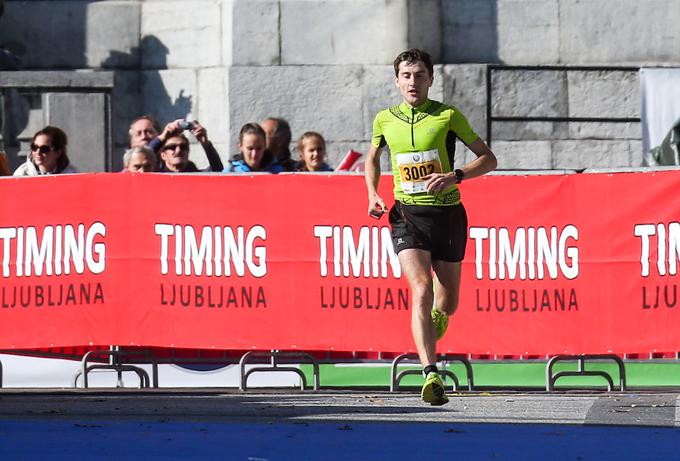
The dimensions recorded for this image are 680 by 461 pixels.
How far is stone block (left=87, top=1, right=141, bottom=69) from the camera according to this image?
19.1 m

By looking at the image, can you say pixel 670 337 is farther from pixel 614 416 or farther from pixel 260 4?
pixel 260 4

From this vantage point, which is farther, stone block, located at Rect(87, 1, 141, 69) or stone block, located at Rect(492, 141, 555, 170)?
stone block, located at Rect(87, 1, 141, 69)

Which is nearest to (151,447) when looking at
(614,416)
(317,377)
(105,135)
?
(614,416)

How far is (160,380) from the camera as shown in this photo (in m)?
13.4

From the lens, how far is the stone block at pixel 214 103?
1834cm

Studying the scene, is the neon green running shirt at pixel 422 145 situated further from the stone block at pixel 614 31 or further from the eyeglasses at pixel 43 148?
the stone block at pixel 614 31

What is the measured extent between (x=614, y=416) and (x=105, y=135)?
28.2 ft

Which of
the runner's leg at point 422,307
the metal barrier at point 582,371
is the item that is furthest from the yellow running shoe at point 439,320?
the metal barrier at point 582,371

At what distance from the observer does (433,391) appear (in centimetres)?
1045

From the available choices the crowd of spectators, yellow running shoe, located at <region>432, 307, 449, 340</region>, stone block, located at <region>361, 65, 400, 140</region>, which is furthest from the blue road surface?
stone block, located at <region>361, 65, 400, 140</region>

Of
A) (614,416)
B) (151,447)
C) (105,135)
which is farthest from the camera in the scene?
(105,135)

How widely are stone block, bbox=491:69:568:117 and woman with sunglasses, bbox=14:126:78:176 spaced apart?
5.59m

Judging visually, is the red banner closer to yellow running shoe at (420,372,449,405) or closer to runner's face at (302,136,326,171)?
runner's face at (302,136,326,171)

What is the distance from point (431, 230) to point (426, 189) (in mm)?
243
